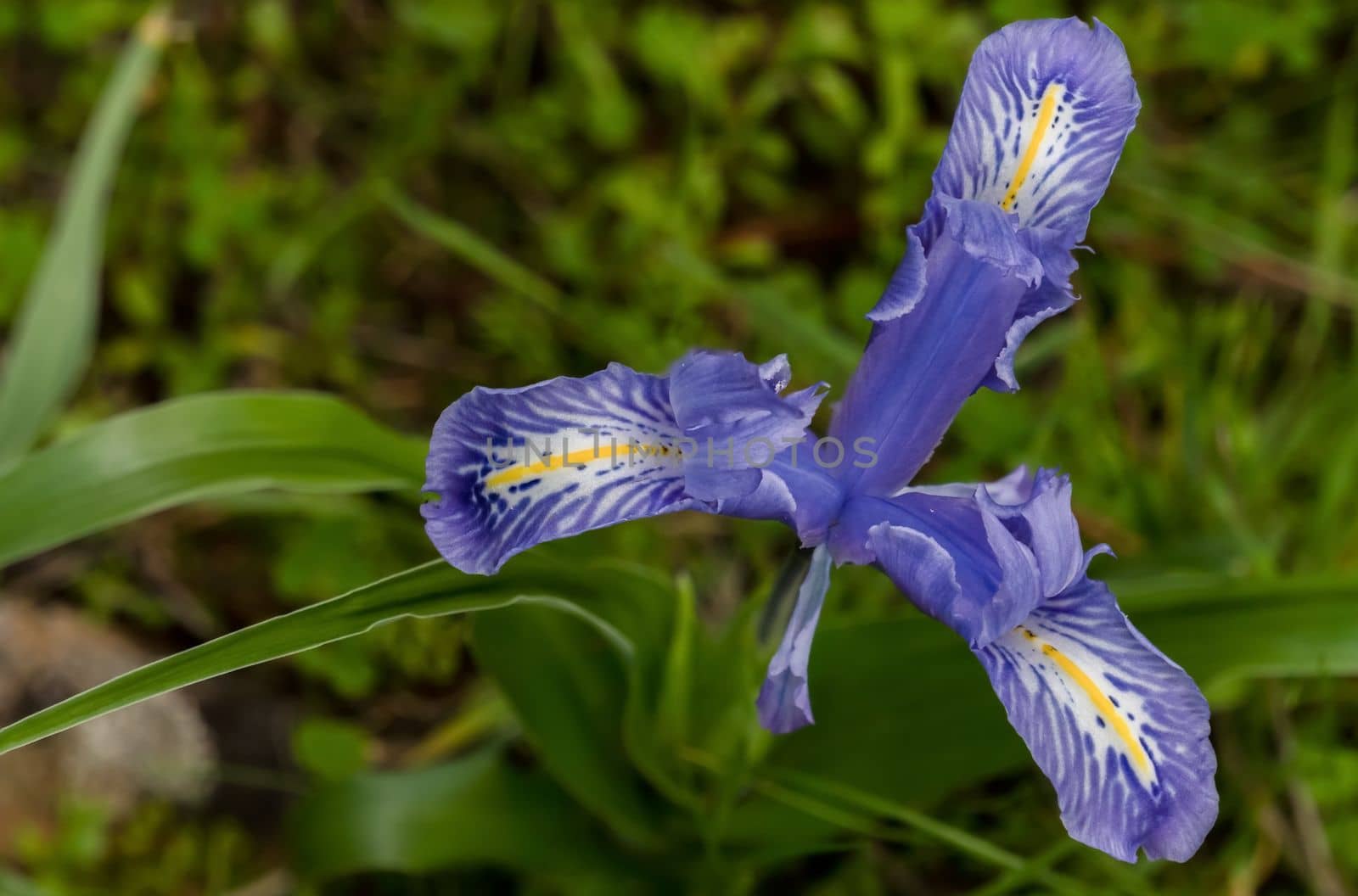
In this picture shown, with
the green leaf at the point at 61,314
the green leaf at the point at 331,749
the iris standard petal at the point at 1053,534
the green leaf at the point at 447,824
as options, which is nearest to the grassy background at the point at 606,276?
the green leaf at the point at 331,749

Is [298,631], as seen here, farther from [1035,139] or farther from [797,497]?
[1035,139]

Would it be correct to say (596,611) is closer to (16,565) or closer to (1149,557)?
(1149,557)

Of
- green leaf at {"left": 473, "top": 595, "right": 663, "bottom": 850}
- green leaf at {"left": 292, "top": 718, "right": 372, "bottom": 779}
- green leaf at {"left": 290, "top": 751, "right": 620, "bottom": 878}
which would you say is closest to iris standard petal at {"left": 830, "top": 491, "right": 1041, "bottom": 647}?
green leaf at {"left": 473, "top": 595, "right": 663, "bottom": 850}

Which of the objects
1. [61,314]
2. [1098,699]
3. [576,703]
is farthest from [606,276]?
[1098,699]

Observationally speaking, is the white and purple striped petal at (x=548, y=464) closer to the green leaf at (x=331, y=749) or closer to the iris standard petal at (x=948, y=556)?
the iris standard petal at (x=948, y=556)

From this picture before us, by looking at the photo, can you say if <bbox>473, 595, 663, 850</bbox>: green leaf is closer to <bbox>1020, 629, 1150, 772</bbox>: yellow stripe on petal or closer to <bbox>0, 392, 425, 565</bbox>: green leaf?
<bbox>0, 392, 425, 565</bbox>: green leaf

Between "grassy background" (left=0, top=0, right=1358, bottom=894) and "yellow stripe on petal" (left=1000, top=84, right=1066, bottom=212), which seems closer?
"yellow stripe on petal" (left=1000, top=84, right=1066, bottom=212)
